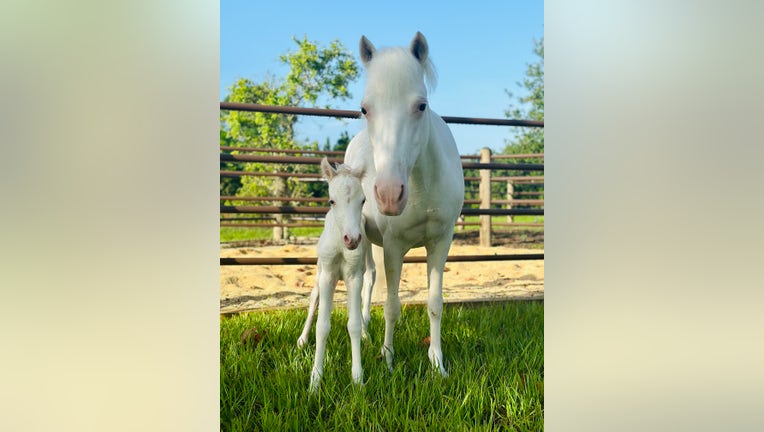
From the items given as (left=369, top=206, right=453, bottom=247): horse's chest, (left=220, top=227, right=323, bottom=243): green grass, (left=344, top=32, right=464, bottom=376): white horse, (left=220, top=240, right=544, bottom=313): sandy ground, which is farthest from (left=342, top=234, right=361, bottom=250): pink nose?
(left=220, top=227, right=323, bottom=243): green grass

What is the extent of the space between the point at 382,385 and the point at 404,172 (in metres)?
0.64

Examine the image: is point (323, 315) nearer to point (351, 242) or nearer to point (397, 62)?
point (351, 242)

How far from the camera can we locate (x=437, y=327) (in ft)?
5.50

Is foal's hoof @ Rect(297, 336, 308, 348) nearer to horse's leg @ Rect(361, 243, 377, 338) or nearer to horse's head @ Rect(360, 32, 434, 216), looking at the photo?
horse's leg @ Rect(361, 243, 377, 338)

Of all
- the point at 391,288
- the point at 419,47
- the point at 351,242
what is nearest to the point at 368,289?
the point at 391,288

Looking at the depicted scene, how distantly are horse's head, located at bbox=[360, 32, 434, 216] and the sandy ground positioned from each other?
1.44m

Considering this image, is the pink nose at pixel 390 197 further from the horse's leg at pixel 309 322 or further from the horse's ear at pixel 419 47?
the horse's leg at pixel 309 322

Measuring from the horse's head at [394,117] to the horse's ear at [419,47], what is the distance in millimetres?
33

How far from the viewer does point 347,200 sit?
132 centimetres

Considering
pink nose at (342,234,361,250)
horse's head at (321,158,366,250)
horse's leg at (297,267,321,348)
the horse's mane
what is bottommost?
horse's leg at (297,267,321,348)

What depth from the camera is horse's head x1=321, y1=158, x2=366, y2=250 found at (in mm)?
1297
